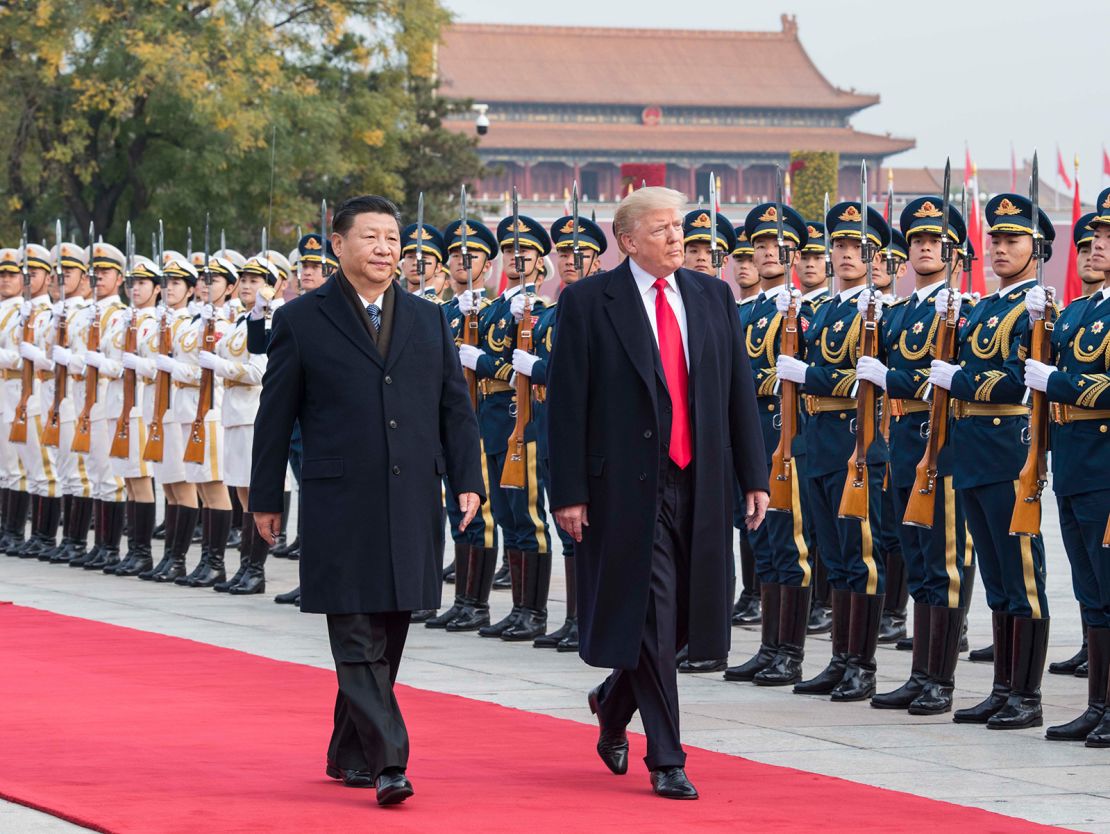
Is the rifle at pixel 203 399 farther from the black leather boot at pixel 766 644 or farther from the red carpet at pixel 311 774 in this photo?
the black leather boot at pixel 766 644

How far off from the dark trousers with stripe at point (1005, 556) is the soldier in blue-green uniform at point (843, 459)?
63 centimetres

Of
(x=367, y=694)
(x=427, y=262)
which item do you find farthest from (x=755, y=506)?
(x=427, y=262)

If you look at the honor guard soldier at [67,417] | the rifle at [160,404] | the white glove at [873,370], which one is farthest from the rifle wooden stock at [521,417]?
the honor guard soldier at [67,417]

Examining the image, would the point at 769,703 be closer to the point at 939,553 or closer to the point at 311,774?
the point at 939,553

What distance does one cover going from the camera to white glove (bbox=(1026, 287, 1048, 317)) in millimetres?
7102

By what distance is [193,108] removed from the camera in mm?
21359

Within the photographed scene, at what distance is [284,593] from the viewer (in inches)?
448

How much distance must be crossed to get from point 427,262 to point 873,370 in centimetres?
336

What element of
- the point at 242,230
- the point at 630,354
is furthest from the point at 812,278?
the point at 242,230

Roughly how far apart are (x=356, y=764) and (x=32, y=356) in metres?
7.91

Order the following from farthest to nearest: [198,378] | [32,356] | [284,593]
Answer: [32,356] < [198,378] < [284,593]

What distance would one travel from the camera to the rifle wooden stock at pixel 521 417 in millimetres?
9602

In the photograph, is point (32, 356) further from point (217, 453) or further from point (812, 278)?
point (812, 278)

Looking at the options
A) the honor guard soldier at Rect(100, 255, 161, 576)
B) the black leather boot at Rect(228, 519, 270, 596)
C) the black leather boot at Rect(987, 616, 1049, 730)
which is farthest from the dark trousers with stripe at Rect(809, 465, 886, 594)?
the honor guard soldier at Rect(100, 255, 161, 576)
